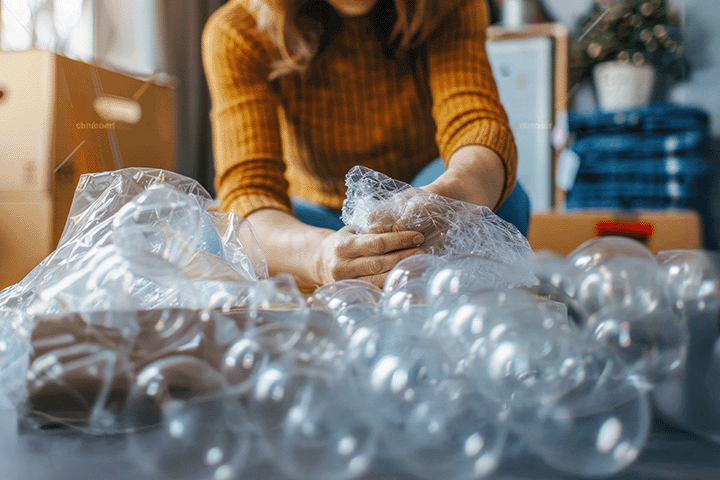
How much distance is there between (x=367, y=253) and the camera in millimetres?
468

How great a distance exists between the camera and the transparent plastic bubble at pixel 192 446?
0.58 ft

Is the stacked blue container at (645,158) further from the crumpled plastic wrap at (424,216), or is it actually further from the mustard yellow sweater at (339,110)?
the crumpled plastic wrap at (424,216)

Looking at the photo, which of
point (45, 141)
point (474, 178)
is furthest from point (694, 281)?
point (45, 141)

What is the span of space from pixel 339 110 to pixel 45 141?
46 cm

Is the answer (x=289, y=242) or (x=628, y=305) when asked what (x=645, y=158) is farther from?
(x=628, y=305)

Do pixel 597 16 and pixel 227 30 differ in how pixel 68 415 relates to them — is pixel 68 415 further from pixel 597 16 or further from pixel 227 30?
pixel 597 16

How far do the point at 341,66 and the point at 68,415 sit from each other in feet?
2.52

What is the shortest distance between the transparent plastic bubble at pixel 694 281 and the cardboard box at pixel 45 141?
834mm

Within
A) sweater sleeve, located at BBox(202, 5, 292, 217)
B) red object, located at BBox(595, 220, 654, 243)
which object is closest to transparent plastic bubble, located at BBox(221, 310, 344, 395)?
sweater sleeve, located at BBox(202, 5, 292, 217)

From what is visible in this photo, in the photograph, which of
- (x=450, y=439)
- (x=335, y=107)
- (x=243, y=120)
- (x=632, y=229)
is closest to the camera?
(x=450, y=439)

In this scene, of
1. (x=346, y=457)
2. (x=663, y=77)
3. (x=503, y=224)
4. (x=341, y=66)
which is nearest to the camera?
(x=346, y=457)

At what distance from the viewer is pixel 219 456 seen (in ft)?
0.60

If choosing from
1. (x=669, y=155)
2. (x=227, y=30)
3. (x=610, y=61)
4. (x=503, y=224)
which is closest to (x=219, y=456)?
(x=503, y=224)

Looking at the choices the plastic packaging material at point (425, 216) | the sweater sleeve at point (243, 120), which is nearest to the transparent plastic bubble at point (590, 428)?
the plastic packaging material at point (425, 216)
